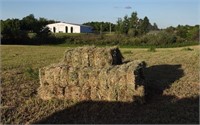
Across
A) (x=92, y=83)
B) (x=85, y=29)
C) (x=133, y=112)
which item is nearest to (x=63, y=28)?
(x=85, y=29)

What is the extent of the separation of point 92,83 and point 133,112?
5.52ft

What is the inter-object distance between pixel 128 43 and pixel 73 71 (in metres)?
53.7

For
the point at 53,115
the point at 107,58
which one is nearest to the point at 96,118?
the point at 53,115

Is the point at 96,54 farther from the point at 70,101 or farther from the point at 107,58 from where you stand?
the point at 70,101

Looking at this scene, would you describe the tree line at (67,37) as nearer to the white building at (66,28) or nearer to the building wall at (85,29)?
the white building at (66,28)

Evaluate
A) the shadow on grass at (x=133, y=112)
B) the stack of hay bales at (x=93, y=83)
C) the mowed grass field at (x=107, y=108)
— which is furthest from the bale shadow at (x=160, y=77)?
the stack of hay bales at (x=93, y=83)

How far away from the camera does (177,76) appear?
14.0 metres

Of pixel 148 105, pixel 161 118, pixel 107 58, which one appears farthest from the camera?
pixel 107 58

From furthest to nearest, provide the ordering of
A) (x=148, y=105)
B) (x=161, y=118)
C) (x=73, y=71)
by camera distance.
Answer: (x=73, y=71), (x=148, y=105), (x=161, y=118)

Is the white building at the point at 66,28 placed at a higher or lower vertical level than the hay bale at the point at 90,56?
higher

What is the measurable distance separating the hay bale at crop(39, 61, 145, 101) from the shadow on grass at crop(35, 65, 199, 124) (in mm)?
274

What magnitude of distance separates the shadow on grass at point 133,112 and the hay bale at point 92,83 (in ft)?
0.90

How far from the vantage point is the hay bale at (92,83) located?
9977 millimetres

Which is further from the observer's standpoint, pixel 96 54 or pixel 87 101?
pixel 96 54
